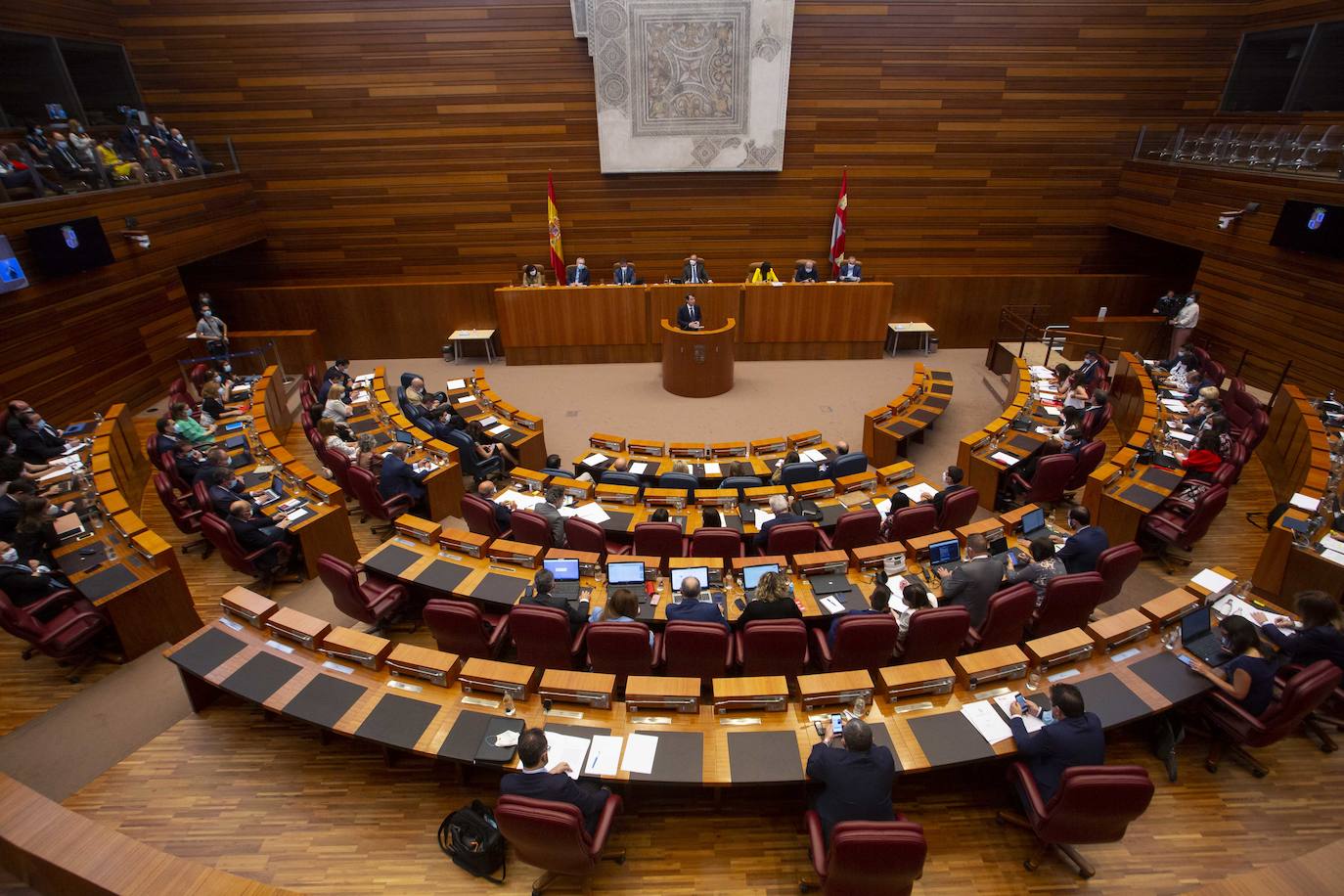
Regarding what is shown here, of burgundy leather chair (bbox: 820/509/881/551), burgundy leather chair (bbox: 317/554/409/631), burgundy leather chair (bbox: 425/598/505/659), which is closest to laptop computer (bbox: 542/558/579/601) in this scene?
burgundy leather chair (bbox: 425/598/505/659)

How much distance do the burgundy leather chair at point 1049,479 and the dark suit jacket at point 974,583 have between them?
2.98m

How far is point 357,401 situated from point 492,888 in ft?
25.1

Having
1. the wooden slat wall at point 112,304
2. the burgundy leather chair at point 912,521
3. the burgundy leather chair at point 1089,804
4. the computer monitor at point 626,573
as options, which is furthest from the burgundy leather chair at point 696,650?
the wooden slat wall at point 112,304

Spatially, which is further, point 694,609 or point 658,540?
point 658,540

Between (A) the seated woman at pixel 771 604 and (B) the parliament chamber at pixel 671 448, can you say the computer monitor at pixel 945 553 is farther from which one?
(A) the seated woman at pixel 771 604

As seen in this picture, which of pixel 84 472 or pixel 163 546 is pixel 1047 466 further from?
pixel 84 472

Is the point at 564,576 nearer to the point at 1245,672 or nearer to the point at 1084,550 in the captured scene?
the point at 1084,550

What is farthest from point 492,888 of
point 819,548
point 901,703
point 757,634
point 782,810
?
point 819,548

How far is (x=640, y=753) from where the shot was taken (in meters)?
4.22

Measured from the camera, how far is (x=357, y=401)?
993cm

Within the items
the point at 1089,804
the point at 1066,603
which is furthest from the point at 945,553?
the point at 1089,804

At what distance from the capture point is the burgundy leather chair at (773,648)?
5.00m

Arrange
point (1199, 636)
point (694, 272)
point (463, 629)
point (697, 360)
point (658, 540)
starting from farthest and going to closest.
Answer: point (694, 272) → point (697, 360) → point (658, 540) → point (463, 629) → point (1199, 636)

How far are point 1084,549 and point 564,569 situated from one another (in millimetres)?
4690
